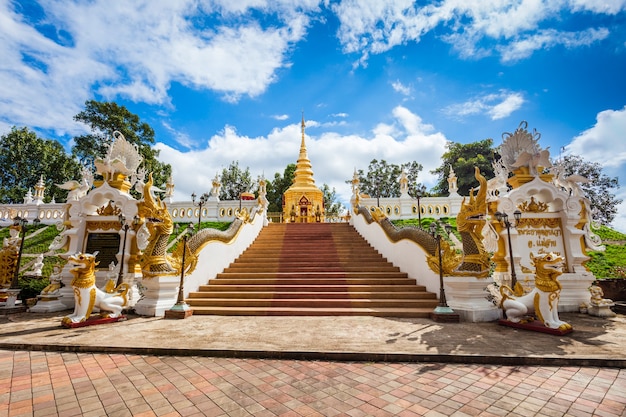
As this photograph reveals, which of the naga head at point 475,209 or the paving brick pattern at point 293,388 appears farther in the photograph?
the naga head at point 475,209

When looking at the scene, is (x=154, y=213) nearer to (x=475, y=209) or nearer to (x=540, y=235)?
(x=475, y=209)

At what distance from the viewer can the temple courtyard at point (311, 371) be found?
308 cm

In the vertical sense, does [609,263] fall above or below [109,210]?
below

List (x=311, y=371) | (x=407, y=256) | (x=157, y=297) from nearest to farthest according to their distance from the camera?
(x=311, y=371)
(x=157, y=297)
(x=407, y=256)

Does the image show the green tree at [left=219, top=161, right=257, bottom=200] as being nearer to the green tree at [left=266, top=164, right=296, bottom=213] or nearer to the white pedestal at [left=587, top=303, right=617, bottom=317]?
the green tree at [left=266, top=164, right=296, bottom=213]

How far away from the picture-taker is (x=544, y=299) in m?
6.02

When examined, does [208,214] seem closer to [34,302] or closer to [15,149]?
[34,302]

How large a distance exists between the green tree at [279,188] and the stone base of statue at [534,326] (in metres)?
36.7

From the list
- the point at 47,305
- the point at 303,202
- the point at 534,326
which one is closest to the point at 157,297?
the point at 47,305

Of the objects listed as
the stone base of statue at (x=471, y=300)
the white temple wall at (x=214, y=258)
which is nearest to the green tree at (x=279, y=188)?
the white temple wall at (x=214, y=258)

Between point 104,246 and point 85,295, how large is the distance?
324 cm

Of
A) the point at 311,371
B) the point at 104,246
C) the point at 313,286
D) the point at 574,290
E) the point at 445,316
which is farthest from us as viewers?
the point at 104,246

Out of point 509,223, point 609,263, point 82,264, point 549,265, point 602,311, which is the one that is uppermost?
point 509,223

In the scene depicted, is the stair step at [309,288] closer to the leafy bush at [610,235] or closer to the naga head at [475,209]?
the naga head at [475,209]
